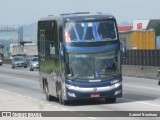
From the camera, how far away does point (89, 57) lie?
24.2 metres

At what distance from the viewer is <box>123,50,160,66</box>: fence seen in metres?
49.9

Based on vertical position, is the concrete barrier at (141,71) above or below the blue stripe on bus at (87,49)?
below

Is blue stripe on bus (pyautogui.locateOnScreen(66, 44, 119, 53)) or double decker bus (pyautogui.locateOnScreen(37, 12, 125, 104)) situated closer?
double decker bus (pyautogui.locateOnScreen(37, 12, 125, 104))

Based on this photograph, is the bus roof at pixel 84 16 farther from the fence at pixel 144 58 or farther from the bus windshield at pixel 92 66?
the fence at pixel 144 58

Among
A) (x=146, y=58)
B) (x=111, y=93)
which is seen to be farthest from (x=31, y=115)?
(x=146, y=58)

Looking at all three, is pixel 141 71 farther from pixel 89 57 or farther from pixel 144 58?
pixel 89 57

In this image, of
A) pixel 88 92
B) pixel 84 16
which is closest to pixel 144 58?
pixel 84 16

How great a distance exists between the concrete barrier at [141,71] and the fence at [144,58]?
0.50m

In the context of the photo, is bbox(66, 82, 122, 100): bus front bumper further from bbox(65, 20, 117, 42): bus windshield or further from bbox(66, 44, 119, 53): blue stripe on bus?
bbox(65, 20, 117, 42): bus windshield

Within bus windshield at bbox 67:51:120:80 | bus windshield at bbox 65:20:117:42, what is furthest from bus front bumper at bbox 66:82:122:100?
bus windshield at bbox 65:20:117:42

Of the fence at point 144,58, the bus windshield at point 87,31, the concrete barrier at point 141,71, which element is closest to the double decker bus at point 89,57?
the bus windshield at point 87,31

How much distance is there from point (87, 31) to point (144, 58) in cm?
2805

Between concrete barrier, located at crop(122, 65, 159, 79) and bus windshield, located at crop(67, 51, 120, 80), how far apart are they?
2371cm

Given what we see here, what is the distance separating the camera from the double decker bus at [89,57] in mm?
24031
